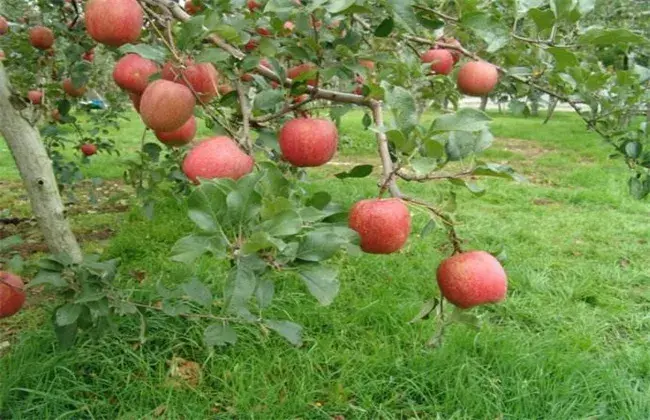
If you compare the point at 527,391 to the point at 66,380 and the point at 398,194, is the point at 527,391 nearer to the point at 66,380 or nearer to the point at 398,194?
the point at 398,194

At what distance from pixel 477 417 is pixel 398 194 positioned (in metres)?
1.35

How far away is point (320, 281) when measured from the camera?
819mm

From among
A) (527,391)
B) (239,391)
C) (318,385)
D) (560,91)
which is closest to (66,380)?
(239,391)

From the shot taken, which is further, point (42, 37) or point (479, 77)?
point (42, 37)

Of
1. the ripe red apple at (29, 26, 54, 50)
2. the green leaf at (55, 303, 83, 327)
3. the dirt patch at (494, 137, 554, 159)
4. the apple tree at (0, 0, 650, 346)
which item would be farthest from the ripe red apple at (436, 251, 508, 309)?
the dirt patch at (494, 137, 554, 159)

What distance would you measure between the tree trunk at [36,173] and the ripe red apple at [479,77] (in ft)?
4.08

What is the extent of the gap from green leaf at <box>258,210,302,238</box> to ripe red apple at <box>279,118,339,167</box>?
0.83 feet

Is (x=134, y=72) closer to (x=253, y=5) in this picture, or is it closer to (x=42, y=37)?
(x=253, y=5)

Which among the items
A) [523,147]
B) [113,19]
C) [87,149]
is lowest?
[523,147]

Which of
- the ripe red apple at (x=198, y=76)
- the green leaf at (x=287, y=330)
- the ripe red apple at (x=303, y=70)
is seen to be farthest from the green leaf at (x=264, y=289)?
the green leaf at (x=287, y=330)

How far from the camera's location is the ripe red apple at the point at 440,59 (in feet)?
5.30

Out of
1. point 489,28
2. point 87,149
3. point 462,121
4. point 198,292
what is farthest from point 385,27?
point 87,149

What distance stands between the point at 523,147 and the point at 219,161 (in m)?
9.01

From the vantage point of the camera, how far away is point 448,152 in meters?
0.99
